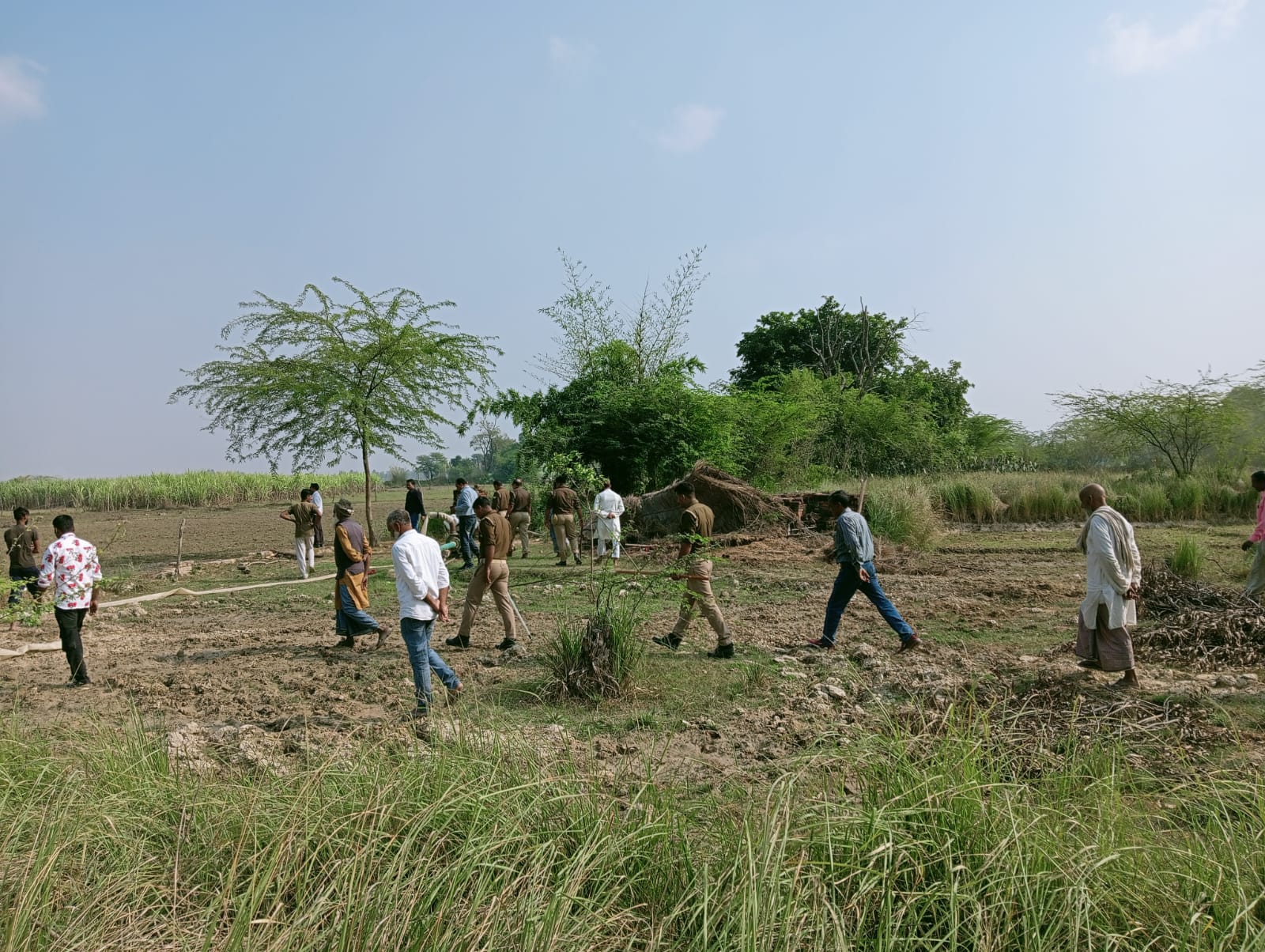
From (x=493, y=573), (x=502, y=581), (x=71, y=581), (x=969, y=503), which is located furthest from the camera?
(x=969, y=503)

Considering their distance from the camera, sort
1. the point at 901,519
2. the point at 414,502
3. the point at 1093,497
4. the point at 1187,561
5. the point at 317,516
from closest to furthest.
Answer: the point at 1093,497
the point at 1187,561
the point at 317,516
the point at 414,502
the point at 901,519

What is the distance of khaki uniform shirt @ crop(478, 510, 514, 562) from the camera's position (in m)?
9.14

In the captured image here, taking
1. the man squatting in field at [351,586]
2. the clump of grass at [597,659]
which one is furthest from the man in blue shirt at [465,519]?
the clump of grass at [597,659]

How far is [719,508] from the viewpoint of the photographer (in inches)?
779

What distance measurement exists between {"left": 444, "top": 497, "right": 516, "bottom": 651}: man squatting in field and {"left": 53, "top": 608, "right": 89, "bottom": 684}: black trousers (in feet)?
11.5

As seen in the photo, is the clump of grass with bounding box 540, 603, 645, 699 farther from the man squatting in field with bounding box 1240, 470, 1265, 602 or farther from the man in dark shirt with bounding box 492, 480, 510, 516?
the man in dark shirt with bounding box 492, 480, 510, 516

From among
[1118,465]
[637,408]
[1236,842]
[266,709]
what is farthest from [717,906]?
[1118,465]

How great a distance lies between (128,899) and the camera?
3428 mm

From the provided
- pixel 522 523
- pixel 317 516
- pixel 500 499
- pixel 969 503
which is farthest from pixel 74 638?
pixel 969 503

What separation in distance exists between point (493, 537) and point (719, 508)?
11180 millimetres

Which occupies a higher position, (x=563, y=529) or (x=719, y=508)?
(x=719, y=508)

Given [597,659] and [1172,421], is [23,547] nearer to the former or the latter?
[597,659]

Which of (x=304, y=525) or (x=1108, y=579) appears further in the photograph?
(x=304, y=525)

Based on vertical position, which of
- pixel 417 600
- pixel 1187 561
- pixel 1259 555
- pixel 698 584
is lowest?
pixel 1187 561
